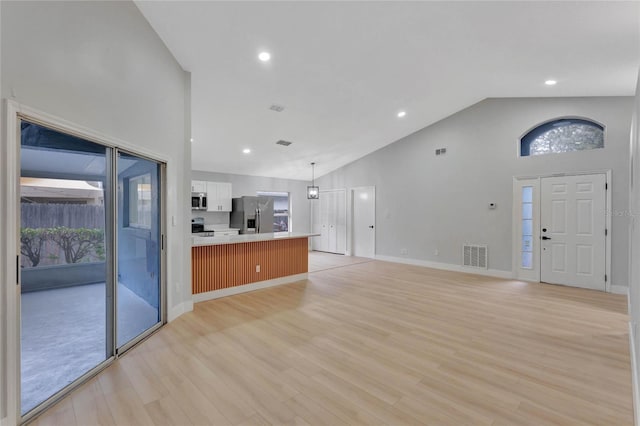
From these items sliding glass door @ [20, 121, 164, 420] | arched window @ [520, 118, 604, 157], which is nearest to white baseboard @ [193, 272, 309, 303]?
sliding glass door @ [20, 121, 164, 420]

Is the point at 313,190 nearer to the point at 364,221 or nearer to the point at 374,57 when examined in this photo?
the point at 364,221

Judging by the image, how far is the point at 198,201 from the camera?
740cm

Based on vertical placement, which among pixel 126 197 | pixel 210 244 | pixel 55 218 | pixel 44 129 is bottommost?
pixel 210 244

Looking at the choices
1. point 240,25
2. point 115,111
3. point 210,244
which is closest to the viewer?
point 115,111

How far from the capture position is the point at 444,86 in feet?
16.6

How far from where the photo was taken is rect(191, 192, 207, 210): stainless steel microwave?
731cm

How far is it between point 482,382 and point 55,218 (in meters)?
3.58

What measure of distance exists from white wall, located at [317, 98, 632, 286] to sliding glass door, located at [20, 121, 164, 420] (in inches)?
229

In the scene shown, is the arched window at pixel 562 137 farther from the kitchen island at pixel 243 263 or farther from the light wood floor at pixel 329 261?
the kitchen island at pixel 243 263

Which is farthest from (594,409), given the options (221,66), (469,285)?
(221,66)

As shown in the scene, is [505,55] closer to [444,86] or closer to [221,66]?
[444,86]

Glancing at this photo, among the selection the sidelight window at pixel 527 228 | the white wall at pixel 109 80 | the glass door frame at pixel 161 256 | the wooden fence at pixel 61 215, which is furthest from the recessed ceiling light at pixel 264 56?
the sidelight window at pixel 527 228

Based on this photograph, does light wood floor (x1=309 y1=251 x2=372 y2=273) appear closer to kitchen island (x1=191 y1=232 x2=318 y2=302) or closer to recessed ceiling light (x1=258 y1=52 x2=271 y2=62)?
kitchen island (x1=191 y1=232 x2=318 y2=302)

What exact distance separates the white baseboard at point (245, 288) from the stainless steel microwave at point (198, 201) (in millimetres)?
3315
